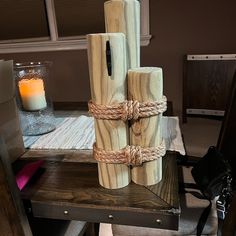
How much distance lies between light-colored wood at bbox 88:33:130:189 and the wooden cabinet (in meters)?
1.35

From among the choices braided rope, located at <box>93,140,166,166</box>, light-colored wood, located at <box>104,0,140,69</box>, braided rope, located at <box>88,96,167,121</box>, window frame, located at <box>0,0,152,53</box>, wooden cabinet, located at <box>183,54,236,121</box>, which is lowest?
wooden cabinet, located at <box>183,54,236,121</box>

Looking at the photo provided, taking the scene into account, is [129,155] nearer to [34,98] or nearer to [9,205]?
[9,205]

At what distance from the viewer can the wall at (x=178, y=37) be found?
6.66ft

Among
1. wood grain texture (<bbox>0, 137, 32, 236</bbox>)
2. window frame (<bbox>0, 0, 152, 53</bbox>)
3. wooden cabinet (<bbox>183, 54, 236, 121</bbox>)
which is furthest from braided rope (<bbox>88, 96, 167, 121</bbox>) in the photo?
window frame (<bbox>0, 0, 152, 53</bbox>)

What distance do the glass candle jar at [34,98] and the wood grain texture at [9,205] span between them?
49 centimetres

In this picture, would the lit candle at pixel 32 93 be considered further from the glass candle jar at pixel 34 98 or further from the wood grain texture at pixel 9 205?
the wood grain texture at pixel 9 205

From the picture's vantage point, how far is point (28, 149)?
96cm

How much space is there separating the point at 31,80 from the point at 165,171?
736mm

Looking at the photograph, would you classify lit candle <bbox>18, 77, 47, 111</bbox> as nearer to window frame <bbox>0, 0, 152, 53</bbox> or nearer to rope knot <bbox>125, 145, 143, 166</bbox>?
rope knot <bbox>125, 145, 143, 166</bbox>

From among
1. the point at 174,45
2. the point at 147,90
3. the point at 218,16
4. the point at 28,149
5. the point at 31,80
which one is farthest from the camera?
the point at 174,45

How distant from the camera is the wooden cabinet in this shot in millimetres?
1800

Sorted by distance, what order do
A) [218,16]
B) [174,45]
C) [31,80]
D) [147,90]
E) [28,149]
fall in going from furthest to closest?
1. [174,45]
2. [218,16]
3. [31,80]
4. [28,149]
5. [147,90]

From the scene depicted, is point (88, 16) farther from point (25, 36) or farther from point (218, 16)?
point (218, 16)

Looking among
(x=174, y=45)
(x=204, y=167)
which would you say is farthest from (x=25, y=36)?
(x=204, y=167)
